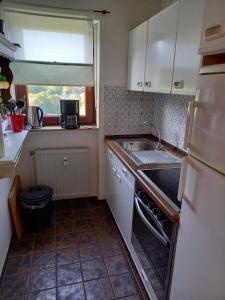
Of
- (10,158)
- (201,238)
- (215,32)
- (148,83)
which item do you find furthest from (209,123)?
(148,83)

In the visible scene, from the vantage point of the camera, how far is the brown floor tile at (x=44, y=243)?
77.7 inches

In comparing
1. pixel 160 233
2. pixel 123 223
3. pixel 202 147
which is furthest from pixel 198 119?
pixel 123 223

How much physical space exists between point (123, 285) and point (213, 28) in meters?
1.70

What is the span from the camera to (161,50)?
65.4 inches

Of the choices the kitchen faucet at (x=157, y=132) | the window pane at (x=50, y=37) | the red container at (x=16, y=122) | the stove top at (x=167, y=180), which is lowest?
the stove top at (x=167, y=180)

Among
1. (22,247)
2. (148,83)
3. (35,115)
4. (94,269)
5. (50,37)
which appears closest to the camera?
(94,269)

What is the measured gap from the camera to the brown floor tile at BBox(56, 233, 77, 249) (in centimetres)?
203

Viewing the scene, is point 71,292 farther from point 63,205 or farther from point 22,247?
point 63,205

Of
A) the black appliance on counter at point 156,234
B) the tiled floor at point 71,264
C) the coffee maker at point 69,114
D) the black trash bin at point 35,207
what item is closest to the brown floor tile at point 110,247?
the tiled floor at point 71,264

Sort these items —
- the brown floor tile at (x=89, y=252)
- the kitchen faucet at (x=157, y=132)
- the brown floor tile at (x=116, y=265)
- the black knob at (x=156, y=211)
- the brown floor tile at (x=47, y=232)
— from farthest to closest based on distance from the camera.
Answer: the kitchen faucet at (x=157, y=132)
the brown floor tile at (x=47, y=232)
the brown floor tile at (x=89, y=252)
the brown floor tile at (x=116, y=265)
the black knob at (x=156, y=211)

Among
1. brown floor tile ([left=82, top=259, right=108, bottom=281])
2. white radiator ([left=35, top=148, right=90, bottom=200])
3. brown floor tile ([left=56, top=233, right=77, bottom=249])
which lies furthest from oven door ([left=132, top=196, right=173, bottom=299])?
white radiator ([left=35, top=148, right=90, bottom=200])

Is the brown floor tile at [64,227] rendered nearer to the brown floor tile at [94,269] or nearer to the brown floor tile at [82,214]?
the brown floor tile at [82,214]

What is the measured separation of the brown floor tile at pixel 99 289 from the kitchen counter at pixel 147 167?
33.1 inches

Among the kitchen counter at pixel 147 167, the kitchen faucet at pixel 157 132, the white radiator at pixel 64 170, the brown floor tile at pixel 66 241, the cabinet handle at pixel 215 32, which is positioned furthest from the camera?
the white radiator at pixel 64 170
